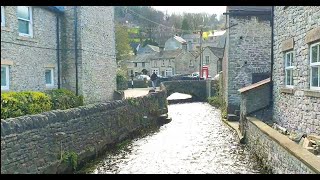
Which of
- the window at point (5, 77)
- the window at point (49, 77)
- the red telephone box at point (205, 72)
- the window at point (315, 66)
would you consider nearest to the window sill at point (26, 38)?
the window at point (5, 77)

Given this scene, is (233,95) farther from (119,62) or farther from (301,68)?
(119,62)

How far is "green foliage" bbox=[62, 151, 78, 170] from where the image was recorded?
8.73 metres

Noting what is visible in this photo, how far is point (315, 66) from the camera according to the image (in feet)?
27.1

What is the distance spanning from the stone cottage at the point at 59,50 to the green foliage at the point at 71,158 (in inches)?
A: 187

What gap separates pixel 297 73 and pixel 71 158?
7.10 m

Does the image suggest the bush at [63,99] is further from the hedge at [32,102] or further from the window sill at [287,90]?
the window sill at [287,90]

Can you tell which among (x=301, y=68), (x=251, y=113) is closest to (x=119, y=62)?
(x=251, y=113)

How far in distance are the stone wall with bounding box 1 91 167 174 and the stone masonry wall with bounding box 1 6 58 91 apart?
360 cm

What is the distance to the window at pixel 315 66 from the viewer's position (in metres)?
8.10

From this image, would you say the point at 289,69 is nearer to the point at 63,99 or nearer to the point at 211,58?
the point at 63,99

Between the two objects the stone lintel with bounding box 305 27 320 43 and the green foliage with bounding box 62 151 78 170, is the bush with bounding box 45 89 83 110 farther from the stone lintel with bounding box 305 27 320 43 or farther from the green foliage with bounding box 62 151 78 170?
the stone lintel with bounding box 305 27 320 43

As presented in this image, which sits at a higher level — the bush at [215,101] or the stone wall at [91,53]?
the stone wall at [91,53]

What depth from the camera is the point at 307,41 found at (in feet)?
27.8

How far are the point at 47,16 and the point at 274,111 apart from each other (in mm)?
10852
